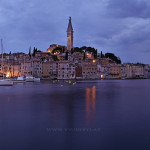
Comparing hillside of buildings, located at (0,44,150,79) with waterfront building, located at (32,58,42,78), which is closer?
waterfront building, located at (32,58,42,78)

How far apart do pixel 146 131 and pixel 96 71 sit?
117 meters

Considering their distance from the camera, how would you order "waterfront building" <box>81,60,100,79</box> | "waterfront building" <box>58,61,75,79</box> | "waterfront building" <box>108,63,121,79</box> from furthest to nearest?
"waterfront building" <box>108,63,121,79</box> < "waterfront building" <box>81,60,100,79</box> < "waterfront building" <box>58,61,75,79</box>

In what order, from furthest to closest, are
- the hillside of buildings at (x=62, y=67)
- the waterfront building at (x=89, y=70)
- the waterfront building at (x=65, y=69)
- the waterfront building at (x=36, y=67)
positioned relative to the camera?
the waterfront building at (x=89, y=70)
the waterfront building at (x=65, y=69)
the hillside of buildings at (x=62, y=67)
the waterfront building at (x=36, y=67)

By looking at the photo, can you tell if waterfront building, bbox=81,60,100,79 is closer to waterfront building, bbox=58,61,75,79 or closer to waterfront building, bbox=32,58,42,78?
waterfront building, bbox=58,61,75,79

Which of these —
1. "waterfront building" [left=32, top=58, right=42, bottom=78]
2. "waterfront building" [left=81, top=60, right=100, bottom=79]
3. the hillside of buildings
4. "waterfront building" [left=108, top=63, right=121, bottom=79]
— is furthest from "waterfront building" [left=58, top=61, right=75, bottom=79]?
"waterfront building" [left=108, top=63, right=121, bottom=79]

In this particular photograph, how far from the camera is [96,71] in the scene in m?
126

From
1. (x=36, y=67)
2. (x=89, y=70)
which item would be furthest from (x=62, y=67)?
(x=89, y=70)

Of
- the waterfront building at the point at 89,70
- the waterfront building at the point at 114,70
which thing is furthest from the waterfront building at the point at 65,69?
the waterfront building at the point at 114,70

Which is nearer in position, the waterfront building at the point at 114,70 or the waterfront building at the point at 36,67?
the waterfront building at the point at 36,67

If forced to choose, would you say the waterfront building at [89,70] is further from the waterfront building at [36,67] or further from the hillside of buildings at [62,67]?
the waterfront building at [36,67]

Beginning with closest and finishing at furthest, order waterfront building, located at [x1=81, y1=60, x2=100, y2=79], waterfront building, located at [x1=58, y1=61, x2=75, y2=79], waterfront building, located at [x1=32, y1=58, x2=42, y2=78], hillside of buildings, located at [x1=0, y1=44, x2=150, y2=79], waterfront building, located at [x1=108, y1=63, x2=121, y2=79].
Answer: waterfront building, located at [x1=32, y1=58, x2=42, y2=78] → hillside of buildings, located at [x1=0, y1=44, x2=150, y2=79] → waterfront building, located at [x1=58, y1=61, x2=75, y2=79] → waterfront building, located at [x1=81, y1=60, x2=100, y2=79] → waterfront building, located at [x1=108, y1=63, x2=121, y2=79]

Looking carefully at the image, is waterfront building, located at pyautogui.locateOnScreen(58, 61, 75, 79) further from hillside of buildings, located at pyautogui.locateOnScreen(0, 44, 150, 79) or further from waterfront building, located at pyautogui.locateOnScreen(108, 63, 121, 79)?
waterfront building, located at pyautogui.locateOnScreen(108, 63, 121, 79)

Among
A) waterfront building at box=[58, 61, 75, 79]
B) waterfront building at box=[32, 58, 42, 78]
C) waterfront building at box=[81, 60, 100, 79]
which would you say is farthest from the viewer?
waterfront building at box=[81, 60, 100, 79]

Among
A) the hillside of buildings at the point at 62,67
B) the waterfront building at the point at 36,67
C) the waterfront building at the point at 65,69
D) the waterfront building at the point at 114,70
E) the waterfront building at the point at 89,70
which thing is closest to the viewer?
the waterfront building at the point at 36,67
